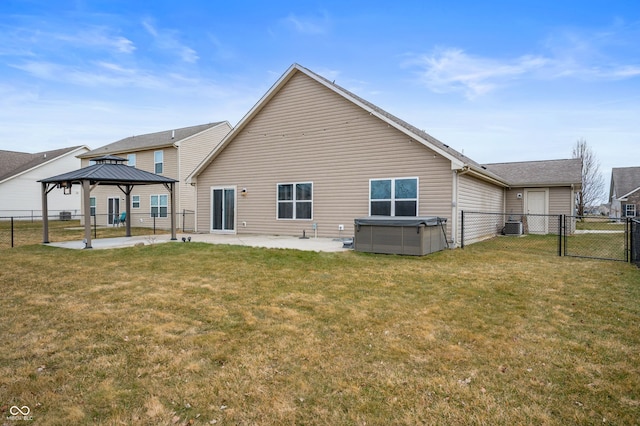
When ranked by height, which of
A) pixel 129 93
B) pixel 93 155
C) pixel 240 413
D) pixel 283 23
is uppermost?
pixel 283 23

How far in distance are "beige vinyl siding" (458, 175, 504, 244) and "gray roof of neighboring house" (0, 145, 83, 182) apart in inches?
1388

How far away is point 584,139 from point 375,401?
47.7m

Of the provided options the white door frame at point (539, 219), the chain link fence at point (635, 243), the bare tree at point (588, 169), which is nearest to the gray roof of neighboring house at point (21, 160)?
the white door frame at point (539, 219)

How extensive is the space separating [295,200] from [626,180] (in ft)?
147

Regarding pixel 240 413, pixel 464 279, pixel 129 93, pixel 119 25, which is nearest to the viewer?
pixel 240 413

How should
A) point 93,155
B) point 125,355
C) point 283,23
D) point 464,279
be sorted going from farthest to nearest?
point 93,155
point 283,23
point 464,279
point 125,355

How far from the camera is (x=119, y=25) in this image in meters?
14.5

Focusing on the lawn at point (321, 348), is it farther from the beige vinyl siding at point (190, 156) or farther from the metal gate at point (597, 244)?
the beige vinyl siding at point (190, 156)

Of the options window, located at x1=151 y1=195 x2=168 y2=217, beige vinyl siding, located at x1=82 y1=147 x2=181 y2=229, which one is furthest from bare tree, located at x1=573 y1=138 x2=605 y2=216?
window, located at x1=151 y1=195 x2=168 y2=217

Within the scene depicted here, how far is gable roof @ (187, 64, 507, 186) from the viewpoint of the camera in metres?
11.6

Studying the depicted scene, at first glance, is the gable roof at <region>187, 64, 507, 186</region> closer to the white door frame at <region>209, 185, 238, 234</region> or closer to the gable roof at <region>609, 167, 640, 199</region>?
the white door frame at <region>209, 185, 238, 234</region>

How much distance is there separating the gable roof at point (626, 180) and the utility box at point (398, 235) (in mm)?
40885

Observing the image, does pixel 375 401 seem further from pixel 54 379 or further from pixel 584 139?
pixel 584 139

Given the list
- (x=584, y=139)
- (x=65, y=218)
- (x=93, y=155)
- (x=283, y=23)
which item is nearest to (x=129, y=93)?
(x=93, y=155)
